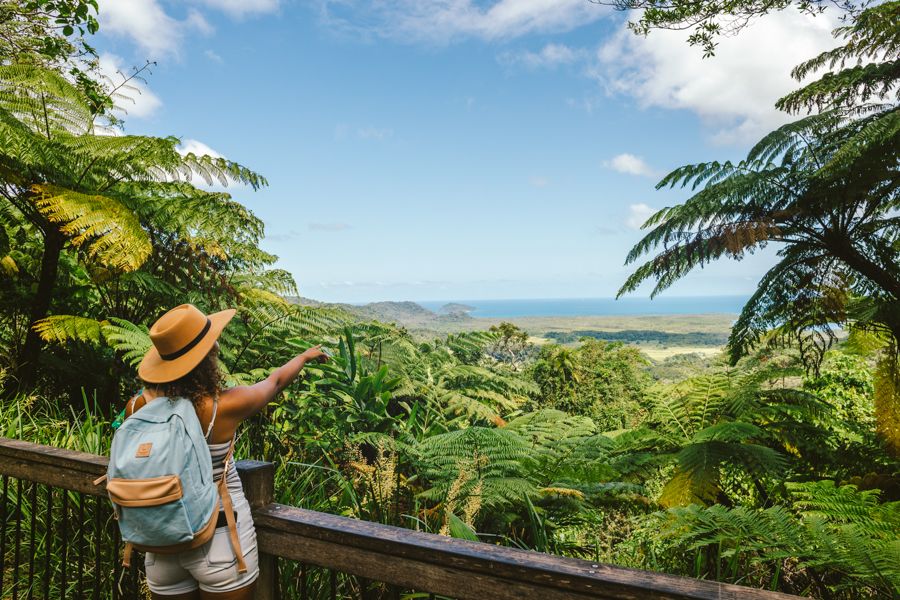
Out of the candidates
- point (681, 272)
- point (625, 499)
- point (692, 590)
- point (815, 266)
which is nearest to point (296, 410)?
point (625, 499)

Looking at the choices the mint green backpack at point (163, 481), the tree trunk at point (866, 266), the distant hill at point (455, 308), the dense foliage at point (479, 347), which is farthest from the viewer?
the distant hill at point (455, 308)

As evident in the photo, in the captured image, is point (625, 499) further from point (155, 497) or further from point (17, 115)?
point (17, 115)

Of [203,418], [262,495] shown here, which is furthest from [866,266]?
[203,418]

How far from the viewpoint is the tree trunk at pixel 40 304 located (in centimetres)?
494

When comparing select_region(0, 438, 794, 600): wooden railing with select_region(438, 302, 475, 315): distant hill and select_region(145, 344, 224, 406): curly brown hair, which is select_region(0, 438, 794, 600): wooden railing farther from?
select_region(438, 302, 475, 315): distant hill

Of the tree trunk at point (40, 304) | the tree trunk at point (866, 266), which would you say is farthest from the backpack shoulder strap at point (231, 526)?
the tree trunk at point (866, 266)

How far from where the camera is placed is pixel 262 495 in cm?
176

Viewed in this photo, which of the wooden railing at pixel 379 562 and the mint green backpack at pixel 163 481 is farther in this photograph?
the mint green backpack at pixel 163 481

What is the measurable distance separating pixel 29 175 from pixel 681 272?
243 inches

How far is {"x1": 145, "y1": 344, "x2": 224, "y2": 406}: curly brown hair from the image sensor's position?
1792 mm

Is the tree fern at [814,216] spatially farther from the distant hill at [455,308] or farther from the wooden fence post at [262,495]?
the distant hill at [455,308]

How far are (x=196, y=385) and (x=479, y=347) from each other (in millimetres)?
5325

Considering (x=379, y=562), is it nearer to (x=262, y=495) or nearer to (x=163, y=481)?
(x=262, y=495)

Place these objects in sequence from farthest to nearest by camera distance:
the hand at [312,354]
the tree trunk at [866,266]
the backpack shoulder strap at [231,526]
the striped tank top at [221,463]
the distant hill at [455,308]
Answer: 1. the distant hill at [455,308]
2. the tree trunk at [866,266]
3. the hand at [312,354]
4. the striped tank top at [221,463]
5. the backpack shoulder strap at [231,526]
